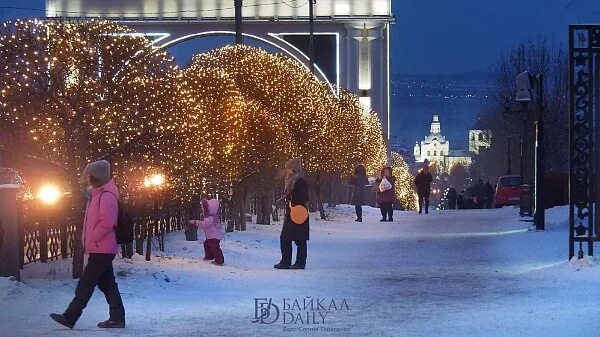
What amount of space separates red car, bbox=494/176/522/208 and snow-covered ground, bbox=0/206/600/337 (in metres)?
23.9

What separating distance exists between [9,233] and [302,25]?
2530 inches

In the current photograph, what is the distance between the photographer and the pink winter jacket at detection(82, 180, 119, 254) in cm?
1095

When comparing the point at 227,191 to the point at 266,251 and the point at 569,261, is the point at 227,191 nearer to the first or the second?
the point at 266,251

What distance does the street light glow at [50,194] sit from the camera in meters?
17.8

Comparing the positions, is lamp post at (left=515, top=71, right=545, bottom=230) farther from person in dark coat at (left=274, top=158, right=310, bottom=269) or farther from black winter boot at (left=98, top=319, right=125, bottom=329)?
black winter boot at (left=98, top=319, right=125, bottom=329)

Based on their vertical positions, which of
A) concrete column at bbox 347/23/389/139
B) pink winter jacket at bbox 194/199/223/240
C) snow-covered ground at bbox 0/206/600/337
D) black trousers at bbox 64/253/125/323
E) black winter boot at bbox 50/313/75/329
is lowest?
snow-covered ground at bbox 0/206/600/337

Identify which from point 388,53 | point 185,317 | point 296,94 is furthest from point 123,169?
point 388,53

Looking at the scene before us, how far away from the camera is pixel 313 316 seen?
40.1 feet

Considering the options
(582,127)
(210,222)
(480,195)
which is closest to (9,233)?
(210,222)

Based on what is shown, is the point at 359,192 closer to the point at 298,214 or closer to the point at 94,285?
the point at 298,214

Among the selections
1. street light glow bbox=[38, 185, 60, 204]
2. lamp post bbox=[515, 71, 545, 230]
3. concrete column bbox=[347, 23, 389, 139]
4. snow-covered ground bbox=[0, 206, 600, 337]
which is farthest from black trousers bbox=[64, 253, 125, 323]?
concrete column bbox=[347, 23, 389, 139]

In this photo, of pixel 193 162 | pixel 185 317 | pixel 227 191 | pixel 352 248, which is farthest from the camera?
pixel 227 191

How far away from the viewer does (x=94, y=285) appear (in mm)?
10930

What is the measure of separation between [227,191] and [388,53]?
185 feet
